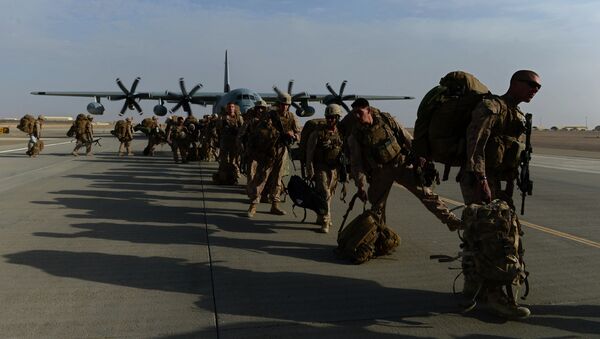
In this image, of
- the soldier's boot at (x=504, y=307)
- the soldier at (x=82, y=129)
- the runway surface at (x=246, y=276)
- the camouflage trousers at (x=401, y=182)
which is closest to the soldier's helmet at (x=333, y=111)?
the camouflage trousers at (x=401, y=182)

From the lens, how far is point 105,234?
6.56 meters

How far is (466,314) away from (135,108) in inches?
1332

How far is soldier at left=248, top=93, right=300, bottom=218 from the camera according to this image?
306 inches

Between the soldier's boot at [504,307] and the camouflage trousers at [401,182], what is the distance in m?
1.80

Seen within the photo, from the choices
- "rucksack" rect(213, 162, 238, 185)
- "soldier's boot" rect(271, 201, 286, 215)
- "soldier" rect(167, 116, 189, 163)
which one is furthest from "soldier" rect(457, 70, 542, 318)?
"soldier" rect(167, 116, 189, 163)

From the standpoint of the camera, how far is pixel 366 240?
519 centimetres

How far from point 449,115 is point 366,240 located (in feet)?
5.52

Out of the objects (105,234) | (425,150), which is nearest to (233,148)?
(105,234)

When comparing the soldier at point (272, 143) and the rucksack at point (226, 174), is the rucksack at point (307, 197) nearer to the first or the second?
the soldier at point (272, 143)

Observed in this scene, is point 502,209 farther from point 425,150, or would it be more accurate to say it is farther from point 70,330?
point 70,330

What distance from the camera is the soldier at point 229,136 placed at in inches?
454

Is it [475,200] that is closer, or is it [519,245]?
[519,245]

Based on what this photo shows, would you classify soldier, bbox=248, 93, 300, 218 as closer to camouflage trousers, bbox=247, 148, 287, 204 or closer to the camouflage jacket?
camouflage trousers, bbox=247, 148, 287, 204

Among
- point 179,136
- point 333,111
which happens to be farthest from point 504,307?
point 179,136
